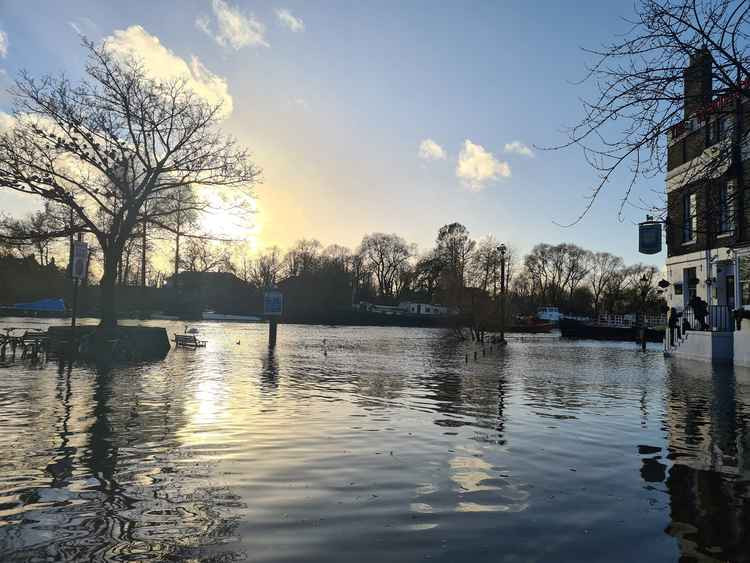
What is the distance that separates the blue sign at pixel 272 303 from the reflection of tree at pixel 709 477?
21676 mm

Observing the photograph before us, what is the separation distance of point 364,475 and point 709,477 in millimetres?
3662

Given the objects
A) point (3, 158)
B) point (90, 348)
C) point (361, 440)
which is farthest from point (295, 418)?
point (3, 158)

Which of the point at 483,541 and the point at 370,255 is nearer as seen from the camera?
the point at 483,541

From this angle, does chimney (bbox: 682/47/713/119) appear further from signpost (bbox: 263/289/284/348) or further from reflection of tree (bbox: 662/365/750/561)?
signpost (bbox: 263/289/284/348)

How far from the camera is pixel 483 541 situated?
4.13 metres

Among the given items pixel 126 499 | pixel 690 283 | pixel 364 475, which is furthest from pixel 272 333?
pixel 126 499

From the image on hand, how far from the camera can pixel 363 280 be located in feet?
344

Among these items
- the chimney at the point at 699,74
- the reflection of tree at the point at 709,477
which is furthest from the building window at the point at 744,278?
the chimney at the point at 699,74

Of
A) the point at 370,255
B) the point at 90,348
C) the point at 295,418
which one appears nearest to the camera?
the point at 295,418

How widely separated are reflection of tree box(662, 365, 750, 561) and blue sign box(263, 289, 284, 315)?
21.7 m

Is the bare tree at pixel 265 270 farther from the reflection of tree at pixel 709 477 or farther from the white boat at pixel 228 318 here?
the reflection of tree at pixel 709 477

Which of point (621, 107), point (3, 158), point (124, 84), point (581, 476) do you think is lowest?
point (581, 476)

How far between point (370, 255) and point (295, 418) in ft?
310

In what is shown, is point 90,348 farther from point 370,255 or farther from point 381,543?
point 370,255
